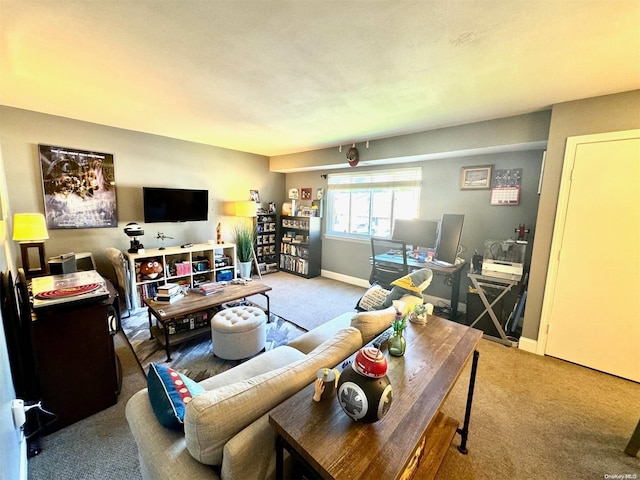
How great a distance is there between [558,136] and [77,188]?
5.36 m

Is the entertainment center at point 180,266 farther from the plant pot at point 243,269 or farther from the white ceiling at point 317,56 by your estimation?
the white ceiling at point 317,56

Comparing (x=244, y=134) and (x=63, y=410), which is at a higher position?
(x=244, y=134)

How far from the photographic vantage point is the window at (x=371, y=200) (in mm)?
3951

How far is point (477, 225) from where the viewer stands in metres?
3.31

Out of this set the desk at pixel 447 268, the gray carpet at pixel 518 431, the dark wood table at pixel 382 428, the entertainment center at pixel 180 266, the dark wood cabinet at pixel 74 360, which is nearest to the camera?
the dark wood table at pixel 382 428

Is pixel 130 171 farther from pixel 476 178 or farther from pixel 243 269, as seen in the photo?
pixel 476 178

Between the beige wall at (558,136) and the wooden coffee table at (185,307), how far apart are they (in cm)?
289

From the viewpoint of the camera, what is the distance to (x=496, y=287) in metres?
2.79

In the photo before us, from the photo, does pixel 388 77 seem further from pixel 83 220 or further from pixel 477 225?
pixel 83 220

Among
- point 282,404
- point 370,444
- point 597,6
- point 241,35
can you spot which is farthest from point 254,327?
point 597,6

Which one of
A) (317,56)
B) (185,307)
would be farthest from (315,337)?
(317,56)

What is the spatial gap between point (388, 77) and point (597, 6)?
108 centimetres

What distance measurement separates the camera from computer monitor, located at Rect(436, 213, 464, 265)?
320 cm

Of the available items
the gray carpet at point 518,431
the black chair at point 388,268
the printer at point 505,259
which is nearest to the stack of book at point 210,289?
the gray carpet at point 518,431
